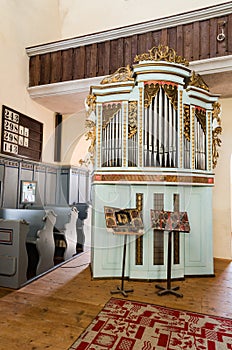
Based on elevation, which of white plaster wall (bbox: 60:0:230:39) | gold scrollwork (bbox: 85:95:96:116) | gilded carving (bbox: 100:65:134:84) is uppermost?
white plaster wall (bbox: 60:0:230:39)

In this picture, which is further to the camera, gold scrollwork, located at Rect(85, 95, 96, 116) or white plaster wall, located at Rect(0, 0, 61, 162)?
white plaster wall, located at Rect(0, 0, 61, 162)

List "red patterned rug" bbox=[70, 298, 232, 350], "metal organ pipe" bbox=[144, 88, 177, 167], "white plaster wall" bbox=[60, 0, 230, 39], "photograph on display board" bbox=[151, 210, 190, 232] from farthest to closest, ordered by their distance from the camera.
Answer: "white plaster wall" bbox=[60, 0, 230, 39], "metal organ pipe" bbox=[144, 88, 177, 167], "photograph on display board" bbox=[151, 210, 190, 232], "red patterned rug" bbox=[70, 298, 232, 350]

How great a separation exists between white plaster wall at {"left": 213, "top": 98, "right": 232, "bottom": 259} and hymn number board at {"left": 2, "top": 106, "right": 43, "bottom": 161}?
376 cm

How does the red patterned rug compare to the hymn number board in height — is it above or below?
below

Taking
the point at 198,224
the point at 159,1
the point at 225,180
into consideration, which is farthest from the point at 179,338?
the point at 159,1

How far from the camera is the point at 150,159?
330cm

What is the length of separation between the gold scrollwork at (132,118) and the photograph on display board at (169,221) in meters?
1.08

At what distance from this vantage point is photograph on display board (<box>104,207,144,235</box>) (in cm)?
289

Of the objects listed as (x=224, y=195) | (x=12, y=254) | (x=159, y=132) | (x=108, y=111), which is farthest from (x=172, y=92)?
(x=12, y=254)

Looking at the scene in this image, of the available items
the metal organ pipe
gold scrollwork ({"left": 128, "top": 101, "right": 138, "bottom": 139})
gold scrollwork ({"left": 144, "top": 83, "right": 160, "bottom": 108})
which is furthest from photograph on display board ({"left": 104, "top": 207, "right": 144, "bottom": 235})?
gold scrollwork ({"left": 144, "top": 83, "right": 160, "bottom": 108})

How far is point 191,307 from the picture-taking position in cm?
259

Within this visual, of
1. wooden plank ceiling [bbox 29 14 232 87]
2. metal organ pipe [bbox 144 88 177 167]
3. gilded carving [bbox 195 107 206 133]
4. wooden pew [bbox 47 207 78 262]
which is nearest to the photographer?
metal organ pipe [bbox 144 88 177 167]

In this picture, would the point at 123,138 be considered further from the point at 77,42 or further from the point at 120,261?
the point at 77,42

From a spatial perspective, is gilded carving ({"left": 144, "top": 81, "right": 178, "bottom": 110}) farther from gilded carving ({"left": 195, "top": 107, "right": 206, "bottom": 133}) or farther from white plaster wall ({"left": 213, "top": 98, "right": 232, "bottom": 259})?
white plaster wall ({"left": 213, "top": 98, "right": 232, "bottom": 259})
